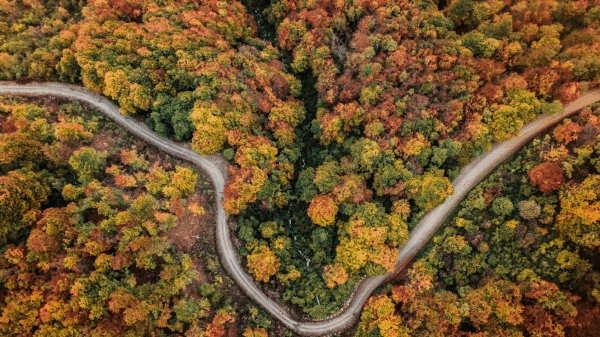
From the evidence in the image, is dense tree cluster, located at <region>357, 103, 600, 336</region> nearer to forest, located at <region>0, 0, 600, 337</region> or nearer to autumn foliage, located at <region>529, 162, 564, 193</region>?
autumn foliage, located at <region>529, 162, 564, 193</region>

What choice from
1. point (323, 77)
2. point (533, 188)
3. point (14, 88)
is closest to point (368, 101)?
point (323, 77)

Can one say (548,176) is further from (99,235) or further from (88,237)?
(88,237)

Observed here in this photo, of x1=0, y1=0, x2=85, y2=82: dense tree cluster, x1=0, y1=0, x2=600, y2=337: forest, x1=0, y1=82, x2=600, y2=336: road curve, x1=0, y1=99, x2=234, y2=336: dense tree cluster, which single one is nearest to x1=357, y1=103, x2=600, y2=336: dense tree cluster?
x1=0, y1=0, x2=600, y2=337: forest

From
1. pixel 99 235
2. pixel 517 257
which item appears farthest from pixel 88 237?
pixel 517 257

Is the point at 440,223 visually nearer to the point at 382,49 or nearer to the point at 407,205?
the point at 407,205

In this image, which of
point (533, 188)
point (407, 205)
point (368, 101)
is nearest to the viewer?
point (533, 188)
